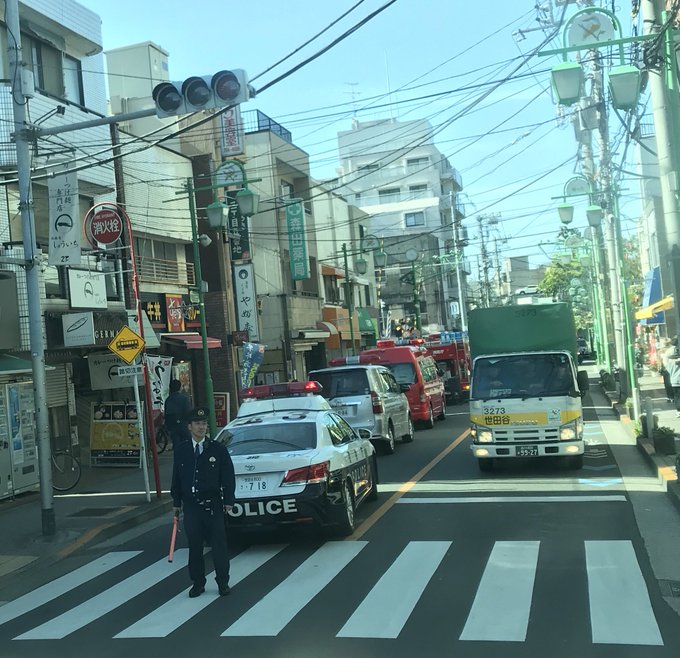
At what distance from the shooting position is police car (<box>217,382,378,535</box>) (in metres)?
9.38

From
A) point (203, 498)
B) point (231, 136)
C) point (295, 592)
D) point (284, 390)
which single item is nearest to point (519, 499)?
point (284, 390)

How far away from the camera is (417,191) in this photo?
265 ft

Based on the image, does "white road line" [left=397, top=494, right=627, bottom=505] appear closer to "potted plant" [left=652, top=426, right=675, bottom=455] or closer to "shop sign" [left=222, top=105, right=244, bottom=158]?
"potted plant" [left=652, top=426, right=675, bottom=455]

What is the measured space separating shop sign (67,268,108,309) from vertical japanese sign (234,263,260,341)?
10.2 meters

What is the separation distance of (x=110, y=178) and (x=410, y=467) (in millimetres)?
10752

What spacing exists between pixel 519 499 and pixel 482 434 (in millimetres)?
2431

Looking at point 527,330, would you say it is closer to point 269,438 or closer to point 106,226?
point 269,438

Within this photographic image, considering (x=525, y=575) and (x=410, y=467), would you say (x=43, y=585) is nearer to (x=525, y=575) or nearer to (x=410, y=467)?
(x=525, y=575)

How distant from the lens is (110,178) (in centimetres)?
2078

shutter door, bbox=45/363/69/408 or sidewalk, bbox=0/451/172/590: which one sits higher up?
shutter door, bbox=45/363/69/408

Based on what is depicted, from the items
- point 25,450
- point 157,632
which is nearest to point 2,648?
point 157,632

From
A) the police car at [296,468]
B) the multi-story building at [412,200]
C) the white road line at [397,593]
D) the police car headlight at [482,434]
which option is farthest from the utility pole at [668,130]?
the multi-story building at [412,200]

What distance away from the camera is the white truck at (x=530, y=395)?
1386 cm

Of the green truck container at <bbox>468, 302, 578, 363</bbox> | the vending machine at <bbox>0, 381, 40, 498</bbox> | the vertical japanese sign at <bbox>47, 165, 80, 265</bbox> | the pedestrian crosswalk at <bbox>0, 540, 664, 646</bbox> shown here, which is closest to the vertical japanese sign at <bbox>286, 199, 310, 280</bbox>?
the vertical japanese sign at <bbox>47, 165, 80, 265</bbox>
